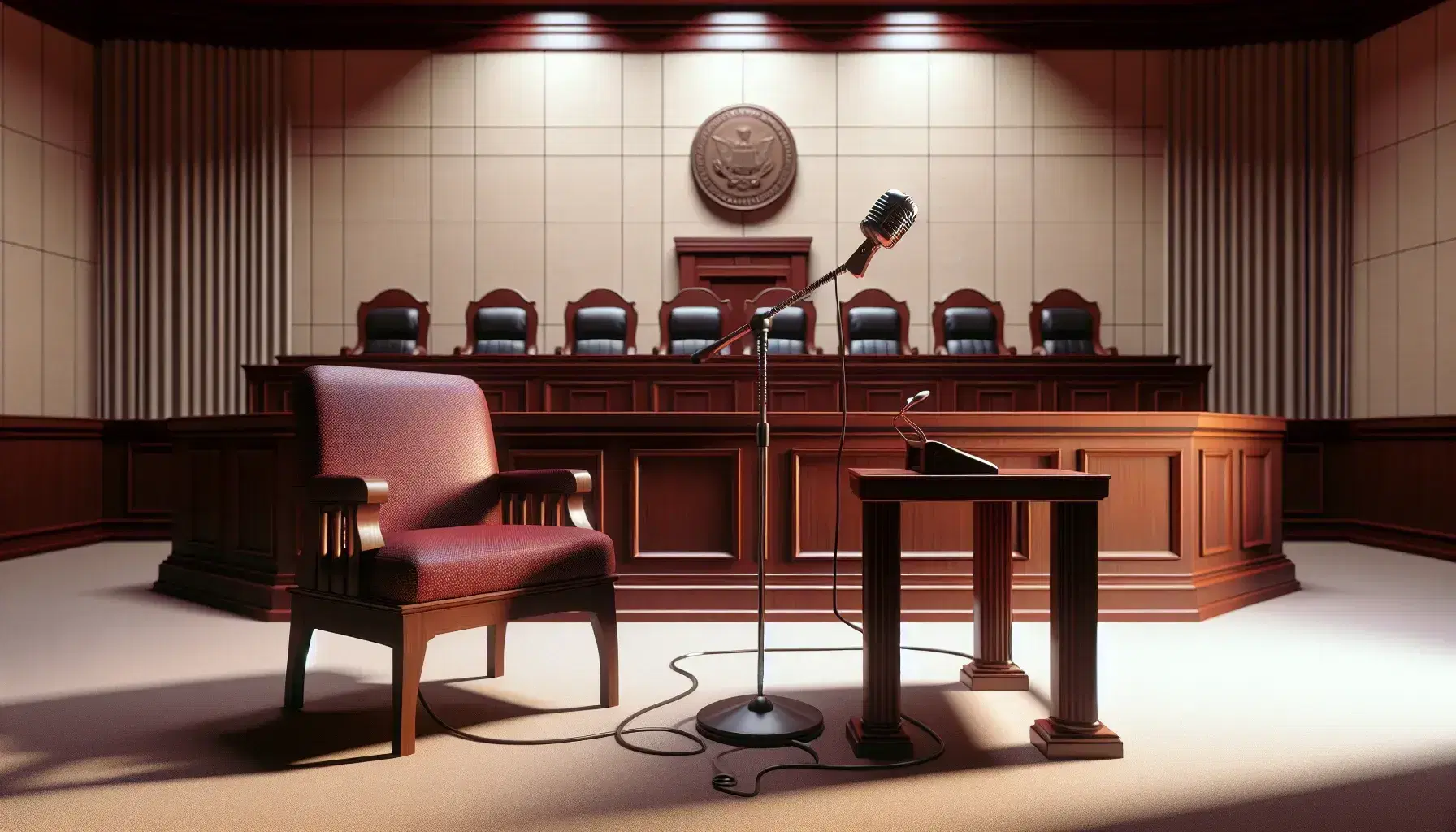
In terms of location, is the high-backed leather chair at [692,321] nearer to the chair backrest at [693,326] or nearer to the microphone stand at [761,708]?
the chair backrest at [693,326]

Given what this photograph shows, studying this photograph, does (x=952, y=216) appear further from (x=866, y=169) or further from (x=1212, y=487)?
(x=1212, y=487)

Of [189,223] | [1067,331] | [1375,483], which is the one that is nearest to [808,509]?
[1067,331]

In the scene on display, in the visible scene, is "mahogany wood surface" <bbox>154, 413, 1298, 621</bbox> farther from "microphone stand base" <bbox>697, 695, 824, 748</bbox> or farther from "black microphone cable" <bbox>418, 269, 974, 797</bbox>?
"microphone stand base" <bbox>697, 695, 824, 748</bbox>

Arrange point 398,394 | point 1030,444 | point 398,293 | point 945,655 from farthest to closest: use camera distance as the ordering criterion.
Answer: point 398,293 → point 1030,444 → point 945,655 → point 398,394

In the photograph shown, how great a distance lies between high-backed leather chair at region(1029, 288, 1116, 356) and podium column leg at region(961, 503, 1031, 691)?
13.1ft

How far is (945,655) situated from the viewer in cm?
285

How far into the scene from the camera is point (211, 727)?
2.13m

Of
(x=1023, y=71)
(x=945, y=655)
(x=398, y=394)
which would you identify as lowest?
(x=945, y=655)

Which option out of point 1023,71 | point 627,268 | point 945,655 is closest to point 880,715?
point 945,655

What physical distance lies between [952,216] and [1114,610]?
4.77 metres

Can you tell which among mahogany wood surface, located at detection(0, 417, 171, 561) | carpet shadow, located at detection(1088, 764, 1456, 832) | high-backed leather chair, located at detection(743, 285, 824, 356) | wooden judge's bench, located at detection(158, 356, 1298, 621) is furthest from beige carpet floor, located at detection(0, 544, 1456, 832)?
high-backed leather chair, located at detection(743, 285, 824, 356)

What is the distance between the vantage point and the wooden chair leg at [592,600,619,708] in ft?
7.41

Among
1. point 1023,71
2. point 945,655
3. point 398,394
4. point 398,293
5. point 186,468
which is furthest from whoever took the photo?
point 1023,71

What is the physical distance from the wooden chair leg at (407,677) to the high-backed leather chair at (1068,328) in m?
5.21
